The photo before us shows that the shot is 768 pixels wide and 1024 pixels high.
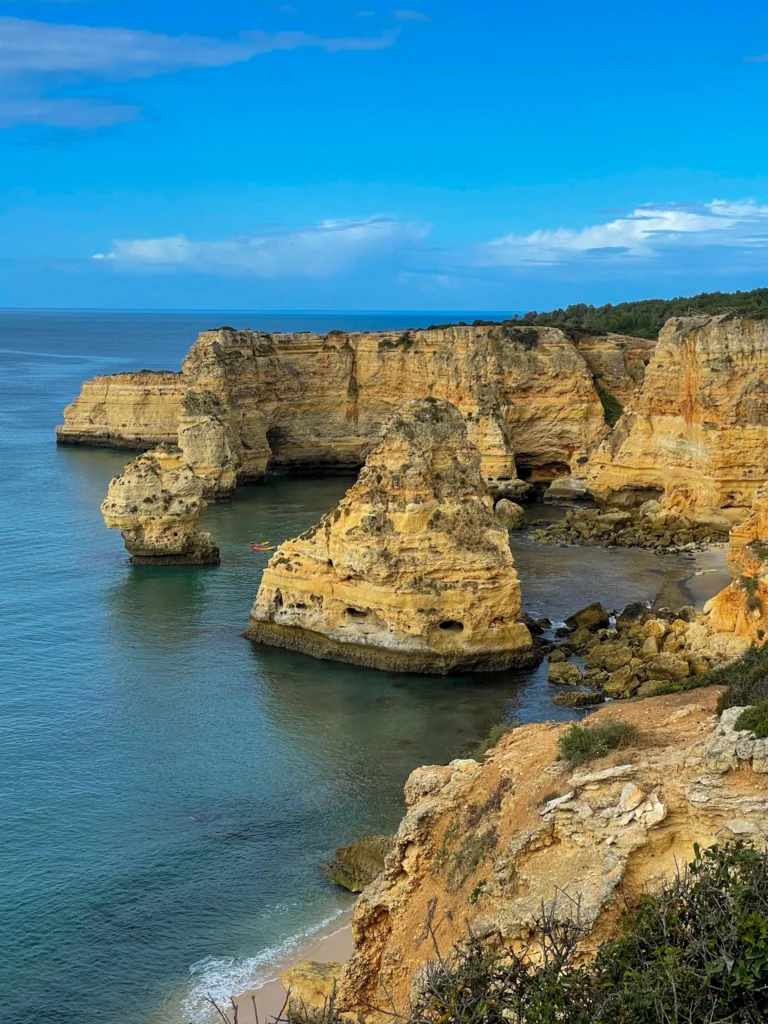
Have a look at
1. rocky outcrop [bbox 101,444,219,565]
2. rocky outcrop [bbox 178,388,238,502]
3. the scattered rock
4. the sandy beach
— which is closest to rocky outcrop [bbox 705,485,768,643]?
the scattered rock

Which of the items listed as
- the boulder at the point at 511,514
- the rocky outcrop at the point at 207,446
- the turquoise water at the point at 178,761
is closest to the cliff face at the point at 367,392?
the rocky outcrop at the point at 207,446

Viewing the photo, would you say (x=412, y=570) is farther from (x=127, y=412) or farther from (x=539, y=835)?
(x=127, y=412)

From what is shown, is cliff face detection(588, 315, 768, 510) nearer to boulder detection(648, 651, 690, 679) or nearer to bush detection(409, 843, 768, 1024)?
boulder detection(648, 651, 690, 679)

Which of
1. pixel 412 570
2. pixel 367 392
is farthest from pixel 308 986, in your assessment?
pixel 367 392

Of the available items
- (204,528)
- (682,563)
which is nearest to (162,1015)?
(682,563)

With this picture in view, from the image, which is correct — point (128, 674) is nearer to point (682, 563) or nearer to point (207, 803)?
point (207, 803)
